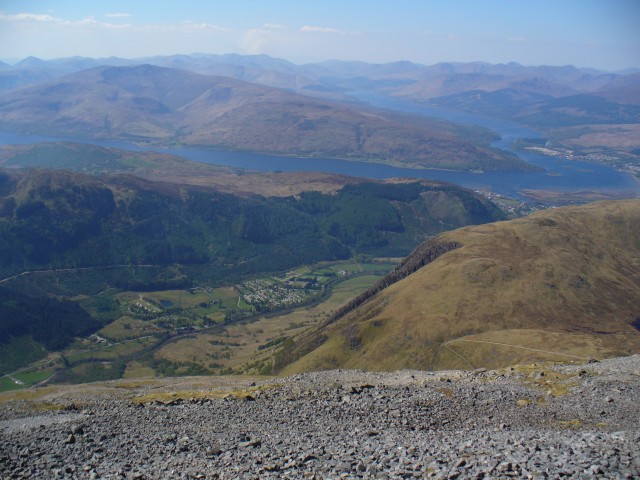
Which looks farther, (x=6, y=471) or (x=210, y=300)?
(x=210, y=300)

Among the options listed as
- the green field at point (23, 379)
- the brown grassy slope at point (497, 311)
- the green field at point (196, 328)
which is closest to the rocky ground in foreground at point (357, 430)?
the brown grassy slope at point (497, 311)

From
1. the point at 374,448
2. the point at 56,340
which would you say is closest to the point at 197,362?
the point at 56,340

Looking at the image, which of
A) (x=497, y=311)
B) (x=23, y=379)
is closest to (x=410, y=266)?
(x=497, y=311)

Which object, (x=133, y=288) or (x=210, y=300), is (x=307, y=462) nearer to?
(x=210, y=300)

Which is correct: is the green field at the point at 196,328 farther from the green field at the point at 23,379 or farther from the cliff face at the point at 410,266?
the cliff face at the point at 410,266

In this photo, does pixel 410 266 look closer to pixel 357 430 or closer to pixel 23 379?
pixel 23 379

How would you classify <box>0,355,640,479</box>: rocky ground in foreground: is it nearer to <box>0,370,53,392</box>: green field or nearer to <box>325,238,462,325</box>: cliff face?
<box>0,370,53,392</box>: green field
